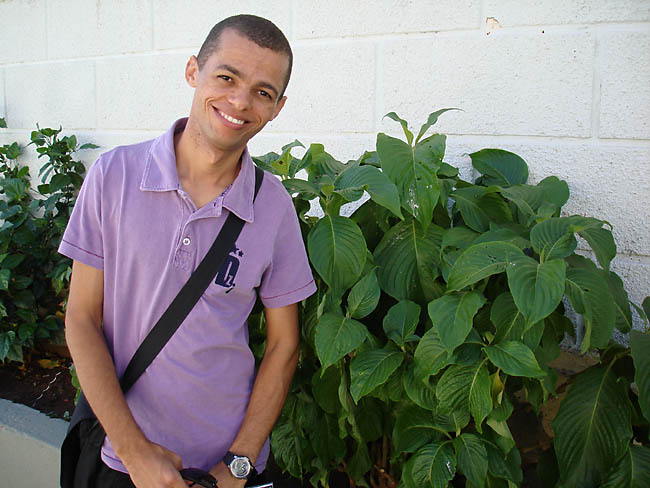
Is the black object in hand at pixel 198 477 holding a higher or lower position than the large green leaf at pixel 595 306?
lower

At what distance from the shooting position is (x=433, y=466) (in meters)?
1.65

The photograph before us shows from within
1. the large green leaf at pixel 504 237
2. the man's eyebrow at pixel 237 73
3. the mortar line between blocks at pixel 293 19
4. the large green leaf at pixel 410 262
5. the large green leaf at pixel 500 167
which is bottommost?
the large green leaf at pixel 410 262

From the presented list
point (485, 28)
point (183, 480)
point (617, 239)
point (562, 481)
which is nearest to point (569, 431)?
point (562, 481)

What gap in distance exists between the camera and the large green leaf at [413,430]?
5.65 ft

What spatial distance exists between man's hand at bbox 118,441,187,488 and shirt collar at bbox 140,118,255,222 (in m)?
0.63

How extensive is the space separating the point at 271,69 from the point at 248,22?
5.3 inches

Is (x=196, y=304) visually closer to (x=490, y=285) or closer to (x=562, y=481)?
(x=490, y=285)

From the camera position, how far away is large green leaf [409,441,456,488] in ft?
5.34

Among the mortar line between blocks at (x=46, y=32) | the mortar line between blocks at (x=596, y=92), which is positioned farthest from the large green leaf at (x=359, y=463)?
the mortar line between blocks at (x=46, y=32)

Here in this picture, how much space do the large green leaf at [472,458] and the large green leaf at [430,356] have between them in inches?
9.1

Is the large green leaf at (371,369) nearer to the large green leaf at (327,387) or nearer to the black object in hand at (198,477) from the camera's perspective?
the large green leaf at (327,387)

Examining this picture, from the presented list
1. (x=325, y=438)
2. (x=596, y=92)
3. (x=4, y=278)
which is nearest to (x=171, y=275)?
(x=325, y=438)

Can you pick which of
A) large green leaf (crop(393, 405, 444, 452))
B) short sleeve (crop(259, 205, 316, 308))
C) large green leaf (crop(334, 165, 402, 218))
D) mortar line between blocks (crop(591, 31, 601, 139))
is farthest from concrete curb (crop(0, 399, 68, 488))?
mortar line between blocks (crop(591, 31, 601, 139))

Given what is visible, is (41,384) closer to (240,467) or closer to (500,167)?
(240,467)
